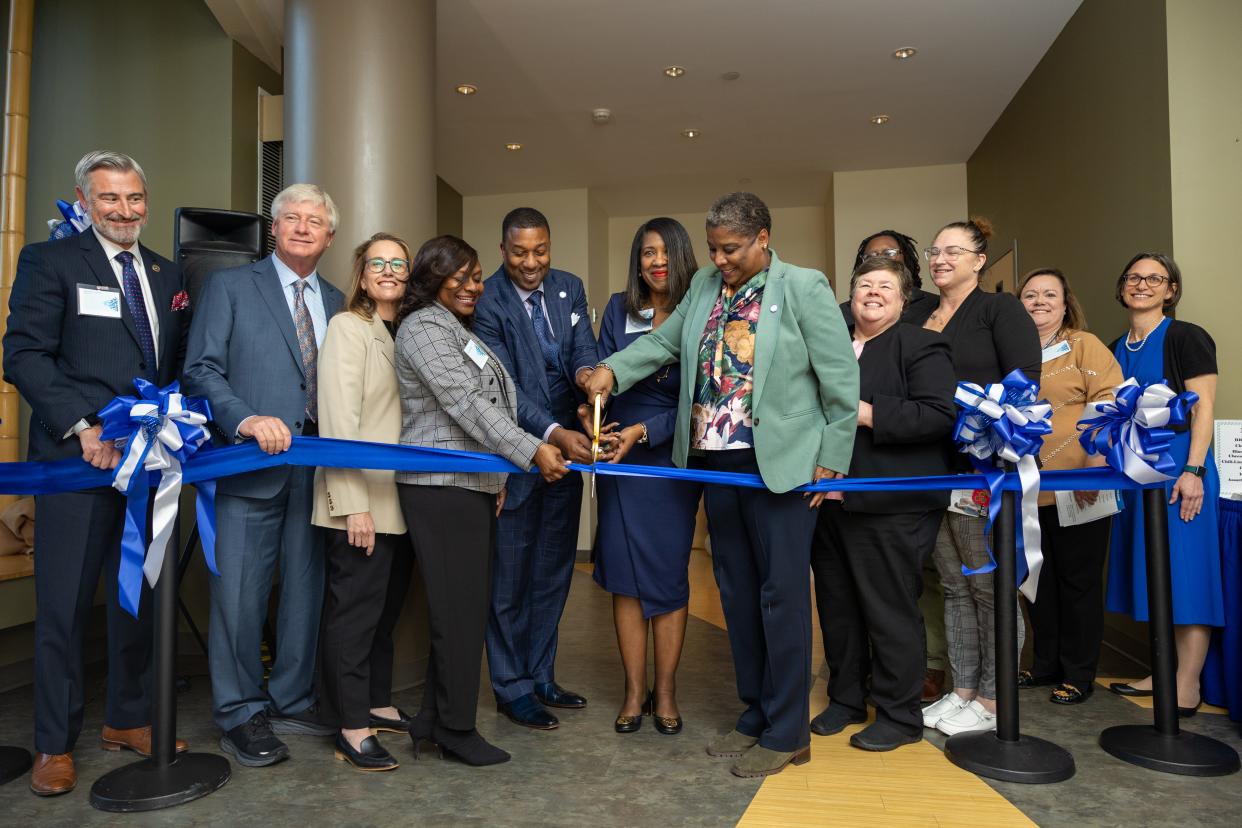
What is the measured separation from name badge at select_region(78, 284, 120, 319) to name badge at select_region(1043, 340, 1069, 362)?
3.44m

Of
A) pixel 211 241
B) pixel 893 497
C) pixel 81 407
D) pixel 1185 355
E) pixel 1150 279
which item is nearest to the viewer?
pixel 81 407

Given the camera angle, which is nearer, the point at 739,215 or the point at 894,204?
the point at 739,215

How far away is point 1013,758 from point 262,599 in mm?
2483

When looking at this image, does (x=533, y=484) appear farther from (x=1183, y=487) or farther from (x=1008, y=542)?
(x=1183, y=487)

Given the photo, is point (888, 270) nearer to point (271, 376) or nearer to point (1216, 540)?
point (1216, 540)

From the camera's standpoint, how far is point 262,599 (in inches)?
115

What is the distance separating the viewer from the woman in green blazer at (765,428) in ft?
8.49

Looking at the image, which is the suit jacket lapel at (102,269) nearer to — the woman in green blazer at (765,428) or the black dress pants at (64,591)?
the black dress pants at (64,591)

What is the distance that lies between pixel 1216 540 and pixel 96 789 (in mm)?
3882

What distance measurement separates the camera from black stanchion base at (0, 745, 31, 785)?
2611 millimetres

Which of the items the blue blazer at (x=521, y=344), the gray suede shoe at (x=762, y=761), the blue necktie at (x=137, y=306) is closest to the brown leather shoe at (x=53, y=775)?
the blue necktie at (x=137, y=306)

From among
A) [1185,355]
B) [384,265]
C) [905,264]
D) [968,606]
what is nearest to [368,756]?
[384,265]

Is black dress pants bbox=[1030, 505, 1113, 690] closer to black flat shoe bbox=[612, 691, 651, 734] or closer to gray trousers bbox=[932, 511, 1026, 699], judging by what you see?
gray trousers bbox=[932, 511, 1026, 699]

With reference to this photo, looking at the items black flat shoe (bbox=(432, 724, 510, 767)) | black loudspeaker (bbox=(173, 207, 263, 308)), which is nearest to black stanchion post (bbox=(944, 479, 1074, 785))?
black flat shoe (bbox=(432, 724, 510, 767))
